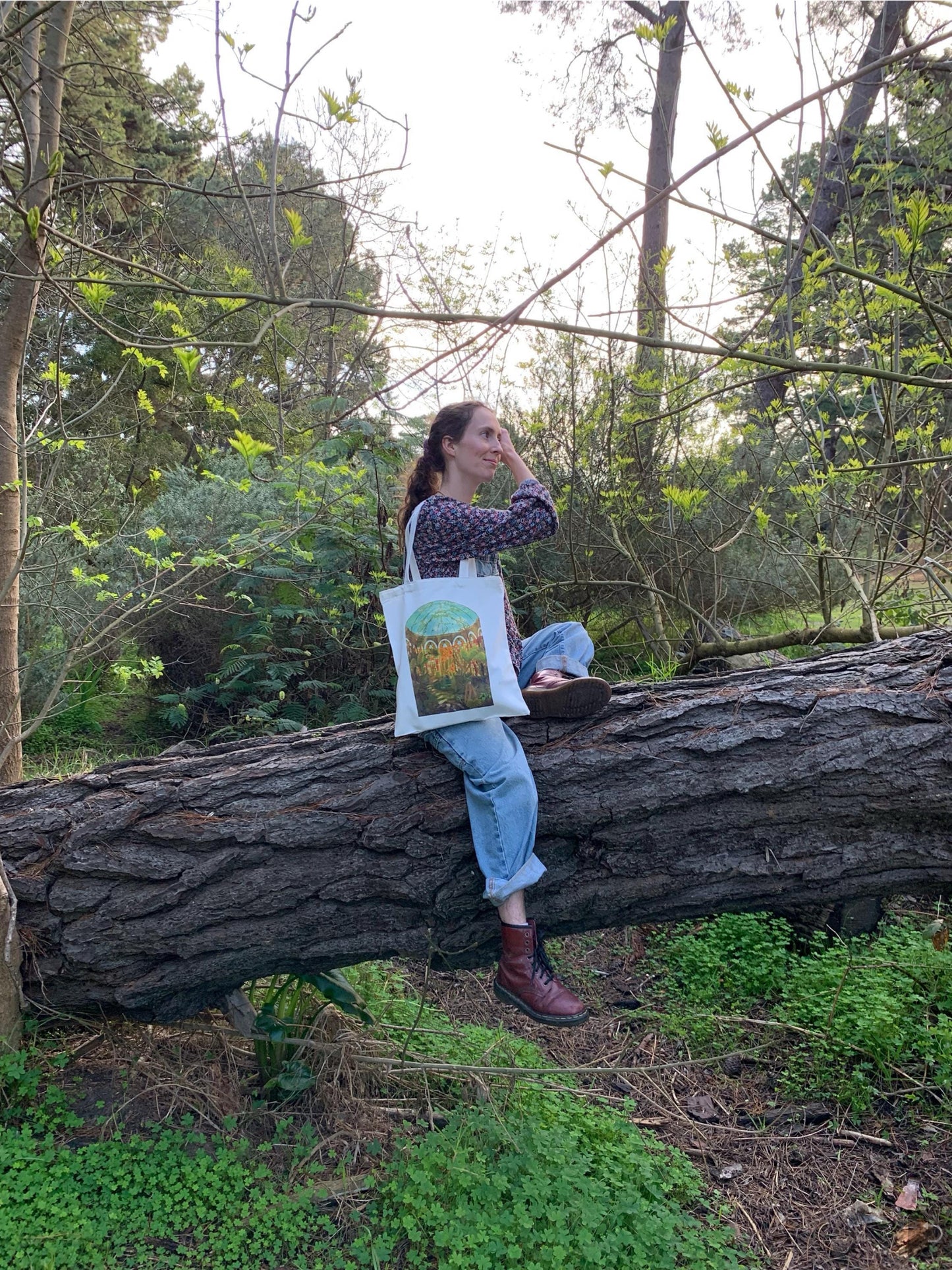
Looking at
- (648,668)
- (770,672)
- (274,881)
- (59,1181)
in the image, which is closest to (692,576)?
(648,668)

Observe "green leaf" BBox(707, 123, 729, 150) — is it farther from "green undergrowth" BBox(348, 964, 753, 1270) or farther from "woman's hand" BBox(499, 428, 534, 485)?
"green undergrowth" BBox(348, 964, 753, 1270)

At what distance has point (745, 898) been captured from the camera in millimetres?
2600

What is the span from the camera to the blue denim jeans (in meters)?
2.42

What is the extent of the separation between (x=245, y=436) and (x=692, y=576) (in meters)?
4.88

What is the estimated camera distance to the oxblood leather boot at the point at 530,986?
7.95 ft

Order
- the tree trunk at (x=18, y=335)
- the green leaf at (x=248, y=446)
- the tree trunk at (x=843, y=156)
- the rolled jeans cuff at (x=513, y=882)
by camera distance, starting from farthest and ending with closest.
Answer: the tree trunk at (x=18, y=335)
the green leaf at (x=248, y=446)
the rolled jeans cuff at (x=513, y=882)
the tree trunk at (x=843, y=156)

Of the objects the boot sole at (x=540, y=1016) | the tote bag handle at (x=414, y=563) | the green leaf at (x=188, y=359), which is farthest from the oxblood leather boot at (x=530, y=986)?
the green leaf at (x=188, y=359)

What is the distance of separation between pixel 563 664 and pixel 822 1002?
168cm

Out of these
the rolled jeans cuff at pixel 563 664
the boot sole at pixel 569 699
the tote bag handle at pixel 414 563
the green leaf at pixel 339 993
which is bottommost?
the green leaf at pixel 339 993

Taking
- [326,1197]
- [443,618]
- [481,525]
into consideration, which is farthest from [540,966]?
[481,525]

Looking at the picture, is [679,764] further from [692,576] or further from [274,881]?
[692,576]

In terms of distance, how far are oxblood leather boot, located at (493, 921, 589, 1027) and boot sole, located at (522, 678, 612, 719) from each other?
666 millimetres

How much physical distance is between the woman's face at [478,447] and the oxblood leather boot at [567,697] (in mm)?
720

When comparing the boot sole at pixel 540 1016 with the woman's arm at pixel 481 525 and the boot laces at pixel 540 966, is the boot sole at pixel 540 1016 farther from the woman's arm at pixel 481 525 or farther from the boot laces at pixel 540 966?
the woman's arm at pixel 481 525
